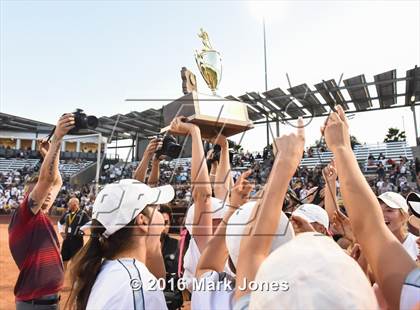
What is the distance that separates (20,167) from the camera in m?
35.6

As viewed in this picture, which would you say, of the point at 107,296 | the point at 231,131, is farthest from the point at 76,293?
the point at 231,131

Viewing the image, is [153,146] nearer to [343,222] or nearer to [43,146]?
[43,146]

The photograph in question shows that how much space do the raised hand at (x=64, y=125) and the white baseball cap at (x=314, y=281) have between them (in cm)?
212

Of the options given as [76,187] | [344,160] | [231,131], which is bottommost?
[76,187]

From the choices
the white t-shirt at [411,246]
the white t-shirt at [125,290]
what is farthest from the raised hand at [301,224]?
the white t-shirt at [411,246]

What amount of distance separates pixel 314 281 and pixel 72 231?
608cm

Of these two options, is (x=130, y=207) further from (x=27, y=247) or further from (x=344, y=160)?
(x=27, y=247)

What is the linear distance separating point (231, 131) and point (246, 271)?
6.71 ft

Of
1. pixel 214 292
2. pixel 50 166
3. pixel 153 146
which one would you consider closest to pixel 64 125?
pixel 50 166

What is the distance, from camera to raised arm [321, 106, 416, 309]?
1.21m

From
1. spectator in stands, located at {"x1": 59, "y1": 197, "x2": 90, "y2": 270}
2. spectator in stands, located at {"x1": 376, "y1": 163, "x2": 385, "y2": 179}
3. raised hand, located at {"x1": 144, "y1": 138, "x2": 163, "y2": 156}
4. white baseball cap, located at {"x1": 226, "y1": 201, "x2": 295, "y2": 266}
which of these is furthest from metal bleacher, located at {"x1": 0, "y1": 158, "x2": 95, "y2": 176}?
white baseball cap, located at {"x1": 226, "y1": 201, "x2": 295, "y2": 266}

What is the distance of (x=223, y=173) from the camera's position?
2.82 metres

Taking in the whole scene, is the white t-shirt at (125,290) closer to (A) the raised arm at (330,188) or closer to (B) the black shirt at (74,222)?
(A) the raised arm at (330,188)

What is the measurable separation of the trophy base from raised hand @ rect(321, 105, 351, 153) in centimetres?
135
